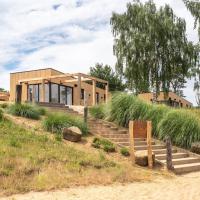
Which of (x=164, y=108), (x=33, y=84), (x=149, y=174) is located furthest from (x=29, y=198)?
(x=33, y=84)

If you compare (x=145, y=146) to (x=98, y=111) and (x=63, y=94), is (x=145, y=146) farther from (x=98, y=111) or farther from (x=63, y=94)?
(x=63, y=94)

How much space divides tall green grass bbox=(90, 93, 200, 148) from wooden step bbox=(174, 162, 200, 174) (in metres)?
2.06

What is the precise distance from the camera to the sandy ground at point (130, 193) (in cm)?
982

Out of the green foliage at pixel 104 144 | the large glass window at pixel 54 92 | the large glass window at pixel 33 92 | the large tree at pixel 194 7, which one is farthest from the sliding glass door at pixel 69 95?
the green foliage at pixel 104 144

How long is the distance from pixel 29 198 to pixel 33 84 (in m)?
26.7

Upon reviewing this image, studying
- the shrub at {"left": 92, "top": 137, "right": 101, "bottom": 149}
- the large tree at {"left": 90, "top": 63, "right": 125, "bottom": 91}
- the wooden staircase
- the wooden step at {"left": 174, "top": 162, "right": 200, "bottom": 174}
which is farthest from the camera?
the large tree at {"left": 90, "top": 63, "right": 125, "bottom": 91}

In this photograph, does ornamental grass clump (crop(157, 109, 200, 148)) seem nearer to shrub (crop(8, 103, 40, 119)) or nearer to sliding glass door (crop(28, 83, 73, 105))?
shrub (crop(8, 103, 40, 119))

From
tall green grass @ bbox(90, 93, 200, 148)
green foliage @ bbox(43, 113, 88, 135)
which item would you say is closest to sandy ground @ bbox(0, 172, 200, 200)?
green foliage @ bbox(43, 113, 88, 135)

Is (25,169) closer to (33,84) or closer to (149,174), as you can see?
(149,174)

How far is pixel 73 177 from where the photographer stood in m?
11.4

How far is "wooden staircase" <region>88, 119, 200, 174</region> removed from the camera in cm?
1503

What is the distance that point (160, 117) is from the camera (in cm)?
1830

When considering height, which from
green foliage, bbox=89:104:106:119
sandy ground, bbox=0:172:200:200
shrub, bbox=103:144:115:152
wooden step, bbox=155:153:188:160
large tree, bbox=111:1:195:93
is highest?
large tree, bbox=111:1:195:93

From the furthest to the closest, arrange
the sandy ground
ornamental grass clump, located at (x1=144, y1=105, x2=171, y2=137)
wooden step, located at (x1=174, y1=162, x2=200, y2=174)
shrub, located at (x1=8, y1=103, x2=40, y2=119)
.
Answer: ornamental grass clump, located at (x1=144, y1=105, x2=171, y2=137) → shrub, located at (x1=8, y1=103, x2=40, y2=119) → wooden step, located at (x1=174, y1=162, x2=200, y2=174) → the sandy ground
